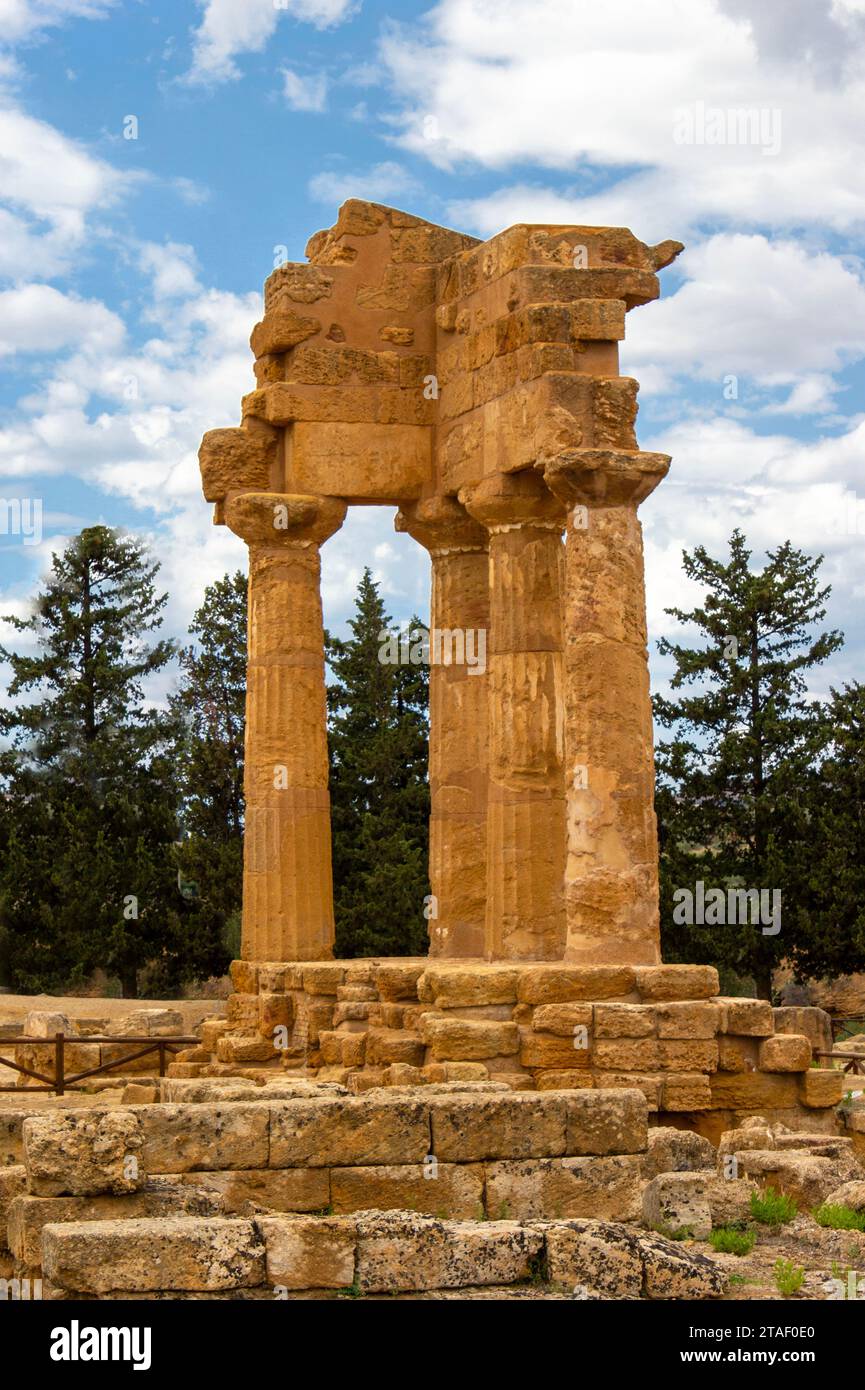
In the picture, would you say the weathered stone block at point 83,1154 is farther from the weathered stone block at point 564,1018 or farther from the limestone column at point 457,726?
the limestone column at point 457,726

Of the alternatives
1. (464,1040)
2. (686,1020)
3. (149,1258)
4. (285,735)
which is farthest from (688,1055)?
(149,1258)

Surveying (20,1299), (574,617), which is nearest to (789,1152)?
(574,617)

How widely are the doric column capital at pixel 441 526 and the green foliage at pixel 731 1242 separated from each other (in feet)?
38.8

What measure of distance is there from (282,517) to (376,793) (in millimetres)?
18940

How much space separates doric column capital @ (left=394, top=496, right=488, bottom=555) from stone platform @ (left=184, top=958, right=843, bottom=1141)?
19.4ft

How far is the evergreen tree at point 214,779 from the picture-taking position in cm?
4109

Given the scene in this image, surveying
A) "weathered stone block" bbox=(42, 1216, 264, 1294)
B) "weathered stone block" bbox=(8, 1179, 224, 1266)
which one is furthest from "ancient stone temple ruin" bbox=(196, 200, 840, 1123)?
"weathered stone block" bbox=(42, 1216, 264, 1294)

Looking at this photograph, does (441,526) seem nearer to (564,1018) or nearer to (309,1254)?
(564,1018)

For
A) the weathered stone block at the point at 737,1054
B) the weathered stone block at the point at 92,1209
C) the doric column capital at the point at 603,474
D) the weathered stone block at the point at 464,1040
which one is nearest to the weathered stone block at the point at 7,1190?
the weathered stone block at the point at 92,1209

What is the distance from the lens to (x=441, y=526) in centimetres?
2422

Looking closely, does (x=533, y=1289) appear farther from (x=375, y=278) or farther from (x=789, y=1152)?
(x=375, y=278)

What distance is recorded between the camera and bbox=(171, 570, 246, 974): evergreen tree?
41.1 metres

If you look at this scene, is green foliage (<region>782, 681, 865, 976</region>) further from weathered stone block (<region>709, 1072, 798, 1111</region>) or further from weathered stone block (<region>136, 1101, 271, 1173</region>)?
weathered stone block (<region>136, 1101, 271, 1173</region>)
